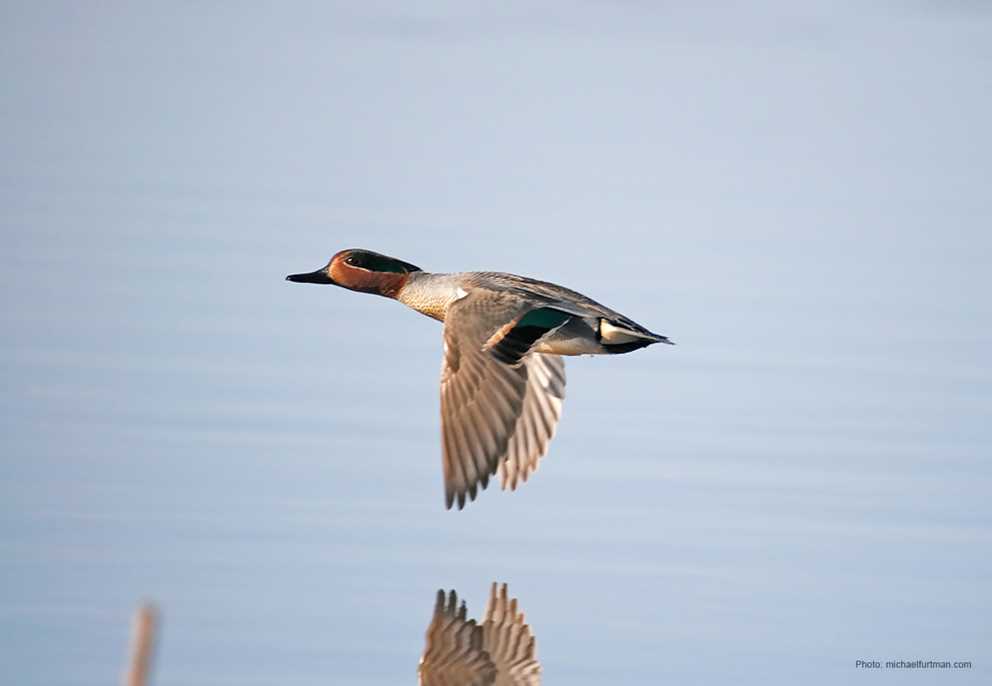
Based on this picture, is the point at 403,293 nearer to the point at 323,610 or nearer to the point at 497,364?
the point at 497,364

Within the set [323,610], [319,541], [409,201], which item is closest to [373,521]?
[319,541]

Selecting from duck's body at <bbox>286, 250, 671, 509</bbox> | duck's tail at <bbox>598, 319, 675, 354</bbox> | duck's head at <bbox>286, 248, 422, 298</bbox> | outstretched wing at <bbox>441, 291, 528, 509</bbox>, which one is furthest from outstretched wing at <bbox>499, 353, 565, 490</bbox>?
duck's head at <bbox>286, 248, 422, 298</bbox>

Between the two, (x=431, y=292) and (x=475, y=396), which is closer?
(x=475, y=396)

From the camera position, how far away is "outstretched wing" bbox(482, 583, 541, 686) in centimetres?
604

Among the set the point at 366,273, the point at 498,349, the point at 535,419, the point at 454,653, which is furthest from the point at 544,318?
the point at 454,653

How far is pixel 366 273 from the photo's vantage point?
9000 millimetres

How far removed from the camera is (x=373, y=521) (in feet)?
24.3

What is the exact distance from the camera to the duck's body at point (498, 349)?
7266mm

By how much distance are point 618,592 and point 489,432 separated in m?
0.78

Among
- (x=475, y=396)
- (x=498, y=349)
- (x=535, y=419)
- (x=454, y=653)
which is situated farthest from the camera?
(x=535, y=419)

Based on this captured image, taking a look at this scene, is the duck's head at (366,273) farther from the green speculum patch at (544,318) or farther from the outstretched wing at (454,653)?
the outstretched wing at (454,653)

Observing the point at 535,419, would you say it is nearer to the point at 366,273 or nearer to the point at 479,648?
the point at 366,273

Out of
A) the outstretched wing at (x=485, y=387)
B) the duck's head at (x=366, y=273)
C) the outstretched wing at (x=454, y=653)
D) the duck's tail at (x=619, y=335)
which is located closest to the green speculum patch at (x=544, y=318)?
the outstretched wing at (x=485, y=387)

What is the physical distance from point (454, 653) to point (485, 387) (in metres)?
1.45
